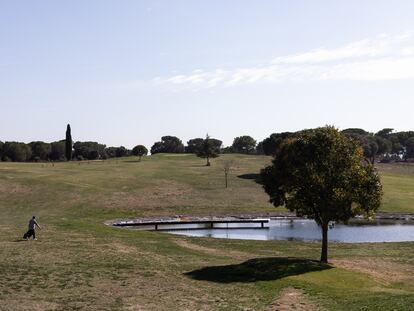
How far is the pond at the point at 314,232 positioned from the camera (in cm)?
6975

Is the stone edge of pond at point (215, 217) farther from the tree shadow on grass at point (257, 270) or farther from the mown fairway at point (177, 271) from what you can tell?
the tree shadow on grass at point (257, 270)

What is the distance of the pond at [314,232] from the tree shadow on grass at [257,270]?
26.3 m


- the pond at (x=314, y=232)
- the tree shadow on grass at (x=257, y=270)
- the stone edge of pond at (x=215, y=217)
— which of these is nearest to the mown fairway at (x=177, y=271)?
the tree shadow on grass at (x=257, y=270)

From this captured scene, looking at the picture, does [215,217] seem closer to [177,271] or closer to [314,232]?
[314,232]

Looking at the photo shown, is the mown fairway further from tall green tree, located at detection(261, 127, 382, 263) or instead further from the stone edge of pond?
tall green tree, located at detection(261, 127, 382, 263)

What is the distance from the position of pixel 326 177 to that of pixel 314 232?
113ft

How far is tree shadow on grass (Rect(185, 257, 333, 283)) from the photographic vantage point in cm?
3659

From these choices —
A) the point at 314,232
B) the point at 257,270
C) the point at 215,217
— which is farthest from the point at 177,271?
the point at 215,217

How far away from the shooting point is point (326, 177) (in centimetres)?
4184

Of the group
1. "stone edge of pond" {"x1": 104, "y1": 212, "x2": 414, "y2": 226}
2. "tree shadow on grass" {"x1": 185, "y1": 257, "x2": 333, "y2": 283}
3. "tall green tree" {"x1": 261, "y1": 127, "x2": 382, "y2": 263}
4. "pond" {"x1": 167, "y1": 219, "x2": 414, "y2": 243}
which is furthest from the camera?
"stone edge of pond" {"x1": 104, "y1": 212, "x2": 414, "y2": 226}

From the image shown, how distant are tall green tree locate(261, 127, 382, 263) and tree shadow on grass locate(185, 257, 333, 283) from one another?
14.4ft

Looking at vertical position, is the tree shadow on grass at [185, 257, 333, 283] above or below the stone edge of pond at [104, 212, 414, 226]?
above

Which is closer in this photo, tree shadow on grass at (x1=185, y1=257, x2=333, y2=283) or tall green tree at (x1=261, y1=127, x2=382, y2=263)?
tree shadow on grass at (x1=185, y1=257, x2=333, y2=283)

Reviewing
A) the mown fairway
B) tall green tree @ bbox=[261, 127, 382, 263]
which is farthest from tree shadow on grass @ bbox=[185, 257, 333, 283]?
tall green tree @ bbox=[261, 127, 382, 263]
